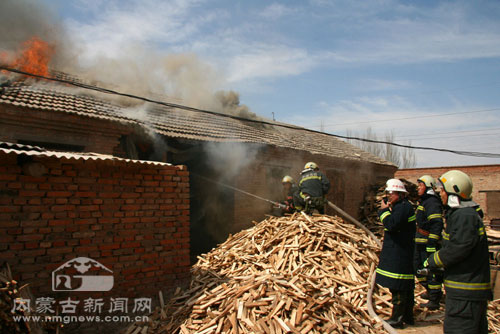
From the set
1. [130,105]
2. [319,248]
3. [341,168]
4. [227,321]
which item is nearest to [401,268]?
[319,248]

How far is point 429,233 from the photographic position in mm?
6273

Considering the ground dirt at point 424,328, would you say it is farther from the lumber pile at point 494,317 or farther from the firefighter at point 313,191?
the firefighter at point 313,191

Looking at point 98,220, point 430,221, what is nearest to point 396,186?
point 430,221

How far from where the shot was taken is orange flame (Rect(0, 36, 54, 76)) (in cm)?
988

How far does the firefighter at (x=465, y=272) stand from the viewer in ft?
11.4

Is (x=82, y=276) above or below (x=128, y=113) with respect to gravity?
below

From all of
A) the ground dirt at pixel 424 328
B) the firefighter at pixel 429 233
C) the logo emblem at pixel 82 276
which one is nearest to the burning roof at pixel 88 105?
the logo emblem at pixel 82 276

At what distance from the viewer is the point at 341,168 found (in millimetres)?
15758

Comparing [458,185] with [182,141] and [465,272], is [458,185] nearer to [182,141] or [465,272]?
[465,272]

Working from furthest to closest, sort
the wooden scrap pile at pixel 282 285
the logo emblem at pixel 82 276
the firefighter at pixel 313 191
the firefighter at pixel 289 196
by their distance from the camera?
1. the firefighter at pixel 289 196
2. the firefighter at pixel 313 191
3. the wooden scrap pile at pixel 282 285
4. the logo emblem at pixel 82 276

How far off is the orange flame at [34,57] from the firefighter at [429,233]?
→ 36.4ft

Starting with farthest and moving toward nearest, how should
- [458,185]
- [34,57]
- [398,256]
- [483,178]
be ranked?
[483,178]
[34,57]
[398,256]
[458,185]

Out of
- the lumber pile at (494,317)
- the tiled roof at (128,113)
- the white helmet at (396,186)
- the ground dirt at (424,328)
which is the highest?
the tiled roof at (128,113)

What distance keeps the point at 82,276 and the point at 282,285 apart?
2967 millimetres
